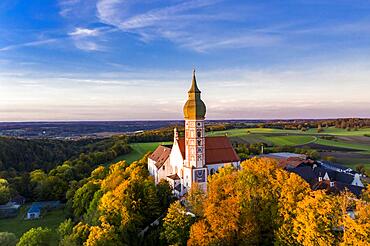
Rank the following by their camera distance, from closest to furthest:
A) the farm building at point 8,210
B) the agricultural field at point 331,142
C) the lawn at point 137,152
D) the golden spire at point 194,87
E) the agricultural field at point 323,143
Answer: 1. the golden spire at point 194,87
2. the farm building at point 8,210
3. the agricultural field at point 331,142
4. the agricultural field at point 323,143
5. the lawn at point 137,152

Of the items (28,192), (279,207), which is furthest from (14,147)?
(279,207)

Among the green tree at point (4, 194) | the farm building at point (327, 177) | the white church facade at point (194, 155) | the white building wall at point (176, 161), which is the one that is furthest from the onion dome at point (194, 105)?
the green tree at point (4, 194)

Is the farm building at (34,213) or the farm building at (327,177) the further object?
the farm building at (34,213)

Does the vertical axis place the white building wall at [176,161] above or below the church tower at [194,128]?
below

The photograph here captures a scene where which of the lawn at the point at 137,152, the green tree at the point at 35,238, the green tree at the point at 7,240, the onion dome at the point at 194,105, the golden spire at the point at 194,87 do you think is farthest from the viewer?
the lawn at the point at 137,152

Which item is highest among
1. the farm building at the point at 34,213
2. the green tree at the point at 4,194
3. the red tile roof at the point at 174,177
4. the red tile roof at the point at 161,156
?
the red tile roof at the point at 161,156

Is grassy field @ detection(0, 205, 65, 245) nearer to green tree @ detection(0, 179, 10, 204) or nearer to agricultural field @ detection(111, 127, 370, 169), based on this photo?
green tree @ detection(0, 179, 10, 204)

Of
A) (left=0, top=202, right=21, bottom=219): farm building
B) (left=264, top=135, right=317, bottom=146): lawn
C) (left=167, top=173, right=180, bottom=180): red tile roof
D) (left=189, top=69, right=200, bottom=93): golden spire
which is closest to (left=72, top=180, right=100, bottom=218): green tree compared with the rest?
(left=167, top=173, right=180, bottom=180): red tile roof

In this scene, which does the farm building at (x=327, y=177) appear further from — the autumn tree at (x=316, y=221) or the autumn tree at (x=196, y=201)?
the autumn tree at (x=316, y=221)

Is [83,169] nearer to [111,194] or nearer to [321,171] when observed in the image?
Answer: [111,194]
